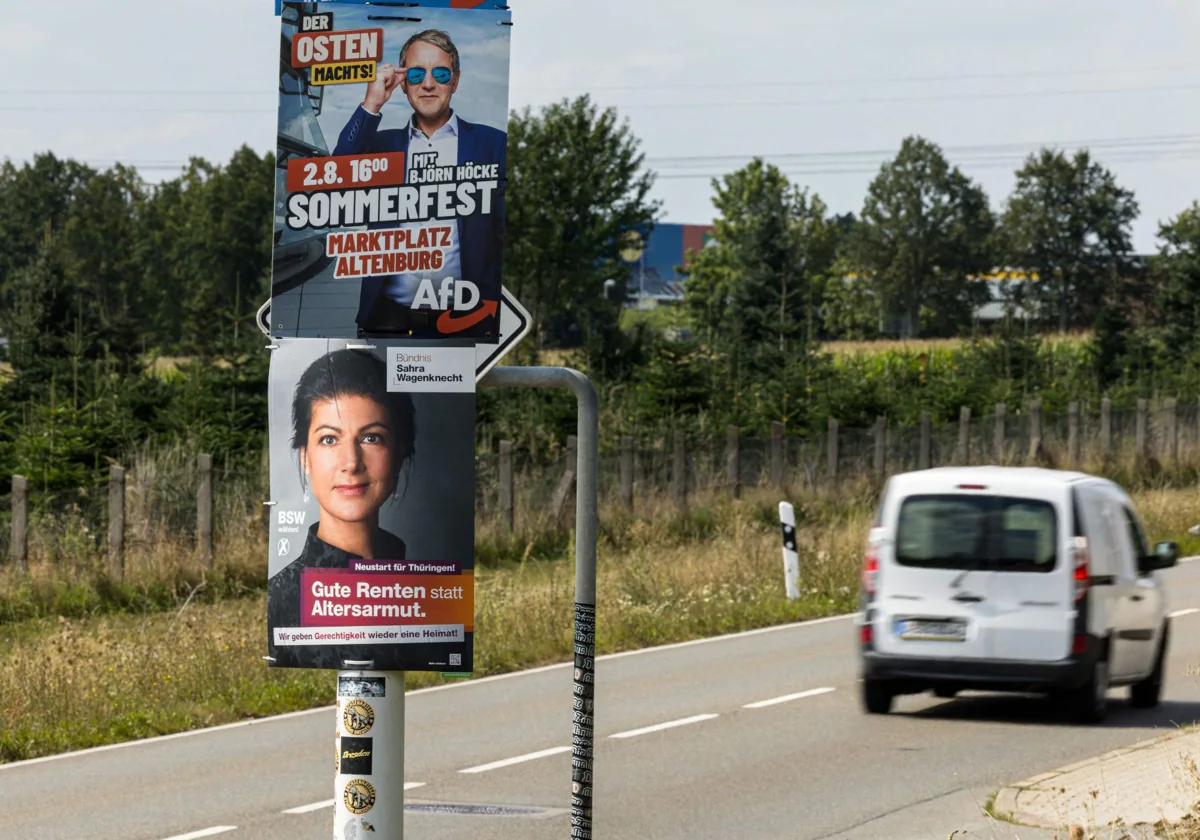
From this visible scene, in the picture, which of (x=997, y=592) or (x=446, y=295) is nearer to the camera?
(x=446, y=295)

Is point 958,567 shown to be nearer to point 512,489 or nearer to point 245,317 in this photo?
point 512,489

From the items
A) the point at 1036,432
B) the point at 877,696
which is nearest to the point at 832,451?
the point at 1036,432

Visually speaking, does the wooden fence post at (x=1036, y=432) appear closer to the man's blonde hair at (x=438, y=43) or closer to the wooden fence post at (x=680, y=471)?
the wooden fence post at (x=680, y=471)

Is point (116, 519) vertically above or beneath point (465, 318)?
beneath

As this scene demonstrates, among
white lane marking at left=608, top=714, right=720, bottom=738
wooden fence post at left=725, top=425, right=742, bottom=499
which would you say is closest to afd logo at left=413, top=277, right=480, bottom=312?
white lane marking at left=608, top=714, right=720, bottom=738

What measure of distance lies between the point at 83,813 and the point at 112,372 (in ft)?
71.7

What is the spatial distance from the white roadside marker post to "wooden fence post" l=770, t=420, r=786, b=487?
10.7 metres

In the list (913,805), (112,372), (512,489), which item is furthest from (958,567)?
(112,372)

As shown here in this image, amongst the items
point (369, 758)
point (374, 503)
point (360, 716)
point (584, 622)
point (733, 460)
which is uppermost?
point (374, 503)

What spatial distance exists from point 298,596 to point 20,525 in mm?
18141

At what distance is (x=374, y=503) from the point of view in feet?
16.6

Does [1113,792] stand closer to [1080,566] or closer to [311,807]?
[1080,566]

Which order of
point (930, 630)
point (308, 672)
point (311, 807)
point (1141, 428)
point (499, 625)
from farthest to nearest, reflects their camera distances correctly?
point (1141, 428), point (499, 625), point (308, 672), point (930, 630), point (311, 807)

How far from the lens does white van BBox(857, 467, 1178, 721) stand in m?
13.0
